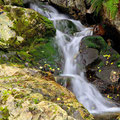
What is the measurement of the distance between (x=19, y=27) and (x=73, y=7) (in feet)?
19.5

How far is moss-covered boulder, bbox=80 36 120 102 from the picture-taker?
200 inches

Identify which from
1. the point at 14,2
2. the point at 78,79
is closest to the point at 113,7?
the point at 78,79

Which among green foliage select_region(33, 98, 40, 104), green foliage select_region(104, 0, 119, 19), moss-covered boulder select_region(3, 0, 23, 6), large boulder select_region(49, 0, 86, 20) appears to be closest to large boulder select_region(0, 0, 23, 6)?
moss-covered boulder select_region(3, 0, 23, 6)

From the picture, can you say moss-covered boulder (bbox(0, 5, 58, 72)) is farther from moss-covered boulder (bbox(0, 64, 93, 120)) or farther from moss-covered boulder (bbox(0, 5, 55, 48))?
moss-covered boulder (bbox(0, 64, 93, 120))

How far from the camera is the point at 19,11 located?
6.16 m

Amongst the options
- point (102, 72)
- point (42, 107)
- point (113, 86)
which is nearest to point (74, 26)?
point (102, 72)

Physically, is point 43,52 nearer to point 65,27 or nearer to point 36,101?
point 65,27

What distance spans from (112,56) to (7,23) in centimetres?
507

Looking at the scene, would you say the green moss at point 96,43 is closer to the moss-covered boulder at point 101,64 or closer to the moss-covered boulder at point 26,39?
the moss-covered boulder at point 101,64

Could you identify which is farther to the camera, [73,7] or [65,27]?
[73,7]

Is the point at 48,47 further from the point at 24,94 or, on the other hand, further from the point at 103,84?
the point at 24,94

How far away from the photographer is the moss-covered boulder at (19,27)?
551 cm

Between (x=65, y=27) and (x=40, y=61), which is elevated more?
(x=65, y=27)

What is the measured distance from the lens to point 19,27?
5.88 m
